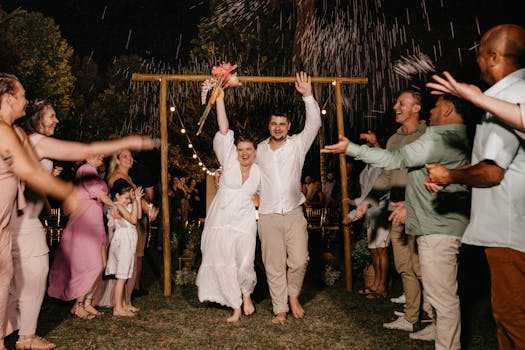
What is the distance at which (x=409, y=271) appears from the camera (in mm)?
5418

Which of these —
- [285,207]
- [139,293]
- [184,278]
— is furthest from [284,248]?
[139,293]

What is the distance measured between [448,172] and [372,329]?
108 inches

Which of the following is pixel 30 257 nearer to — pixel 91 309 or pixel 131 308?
pixel 91 309

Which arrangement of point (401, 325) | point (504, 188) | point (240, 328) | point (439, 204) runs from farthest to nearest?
point (240, 328)
point (401, 325)
point (439, 204)
point (504, 188)

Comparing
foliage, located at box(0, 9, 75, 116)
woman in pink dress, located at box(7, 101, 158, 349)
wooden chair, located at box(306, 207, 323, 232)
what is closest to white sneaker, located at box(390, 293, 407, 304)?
woman in pink dress, located at box(7, 101, 158, 349)

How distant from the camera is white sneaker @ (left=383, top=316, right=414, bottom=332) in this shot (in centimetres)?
524

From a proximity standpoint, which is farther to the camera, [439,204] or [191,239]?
[191,239]

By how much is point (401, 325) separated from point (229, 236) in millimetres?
2162

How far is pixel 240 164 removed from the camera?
601 centimetres

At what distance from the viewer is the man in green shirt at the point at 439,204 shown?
3.95m

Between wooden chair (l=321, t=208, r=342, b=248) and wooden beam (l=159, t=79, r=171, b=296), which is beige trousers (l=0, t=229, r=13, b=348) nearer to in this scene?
wooden beam (l=159, t=79, r=171, b=296)

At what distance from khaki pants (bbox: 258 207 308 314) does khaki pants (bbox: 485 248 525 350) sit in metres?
3.06

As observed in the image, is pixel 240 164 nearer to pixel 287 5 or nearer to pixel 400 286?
pixel 400 286

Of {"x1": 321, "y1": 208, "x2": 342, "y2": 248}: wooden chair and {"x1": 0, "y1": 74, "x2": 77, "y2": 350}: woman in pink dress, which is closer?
{"x1": 0, "y1": 74, "x2": 77, "y2": 350}: woman in pink dress
